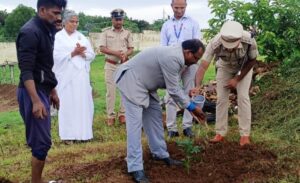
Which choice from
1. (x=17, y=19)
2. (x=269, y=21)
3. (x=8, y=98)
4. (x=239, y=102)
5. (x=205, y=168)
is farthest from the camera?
(x=17, y=19)

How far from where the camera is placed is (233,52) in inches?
230

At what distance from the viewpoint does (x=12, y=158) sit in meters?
6.70

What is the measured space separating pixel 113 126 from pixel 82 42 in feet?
5.46

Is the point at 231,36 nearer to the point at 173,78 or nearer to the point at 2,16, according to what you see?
the point at 173,78

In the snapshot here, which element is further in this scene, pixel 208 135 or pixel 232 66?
pixel 208 135

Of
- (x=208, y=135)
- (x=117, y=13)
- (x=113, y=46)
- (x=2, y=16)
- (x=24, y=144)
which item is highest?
(x=2, y=16)

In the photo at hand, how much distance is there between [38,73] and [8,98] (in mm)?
10791

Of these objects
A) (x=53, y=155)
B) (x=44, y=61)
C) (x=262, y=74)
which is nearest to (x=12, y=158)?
(x=53, y=155)

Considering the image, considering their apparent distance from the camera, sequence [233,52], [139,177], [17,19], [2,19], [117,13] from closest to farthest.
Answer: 1. [139,177]
2. [233,52]
3. [117,13]
4. [17,19]
5. [2,19]

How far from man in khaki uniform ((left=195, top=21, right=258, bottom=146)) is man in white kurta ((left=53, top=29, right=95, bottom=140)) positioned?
2.16 metres

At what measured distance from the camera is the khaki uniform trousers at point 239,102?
609 cm

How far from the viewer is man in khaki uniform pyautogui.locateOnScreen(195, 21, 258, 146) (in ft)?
18.6

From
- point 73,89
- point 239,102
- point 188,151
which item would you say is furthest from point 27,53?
point 73,89

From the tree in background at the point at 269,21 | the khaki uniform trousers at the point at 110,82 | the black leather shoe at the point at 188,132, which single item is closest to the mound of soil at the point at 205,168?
the black leather shoe at the point at 188,132
